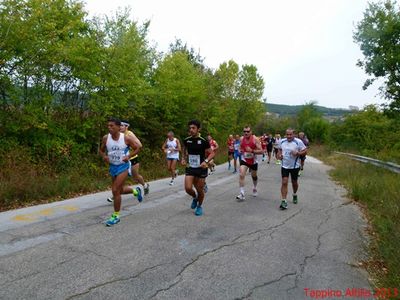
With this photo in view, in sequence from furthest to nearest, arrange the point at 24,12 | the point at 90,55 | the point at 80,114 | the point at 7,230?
the point at 80,114 < the point at 90,55 < the point at 24,12 < the point at 7,230

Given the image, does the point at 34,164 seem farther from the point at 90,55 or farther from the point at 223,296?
the point at 223,296

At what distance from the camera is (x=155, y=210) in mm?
7762

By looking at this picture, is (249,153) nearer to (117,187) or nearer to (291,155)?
(291,155)

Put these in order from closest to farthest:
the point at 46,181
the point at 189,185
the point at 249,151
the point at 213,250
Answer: the point at 213,250
the point at 189,185
the point at 46,181
the point at 249,151

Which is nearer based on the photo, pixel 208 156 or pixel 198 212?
pixel 198 212

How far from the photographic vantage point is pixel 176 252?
5.05 meters

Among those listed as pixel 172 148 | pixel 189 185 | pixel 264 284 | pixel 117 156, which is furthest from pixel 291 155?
pixel 264 284

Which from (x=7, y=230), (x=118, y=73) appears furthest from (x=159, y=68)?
(x=7, y=230)

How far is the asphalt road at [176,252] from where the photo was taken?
393cm

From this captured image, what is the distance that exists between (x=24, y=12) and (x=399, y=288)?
408 inches

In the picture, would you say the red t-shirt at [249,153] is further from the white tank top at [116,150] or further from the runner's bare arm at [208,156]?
the white tank top at [116,150]

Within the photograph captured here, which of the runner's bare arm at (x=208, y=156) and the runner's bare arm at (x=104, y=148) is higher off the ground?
the runner's bare arm at (x=104, y=148)

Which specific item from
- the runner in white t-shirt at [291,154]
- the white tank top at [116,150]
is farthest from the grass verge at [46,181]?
the runner in white t-shirt at [291,154]

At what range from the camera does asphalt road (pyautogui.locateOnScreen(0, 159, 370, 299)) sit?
12.9 ft
